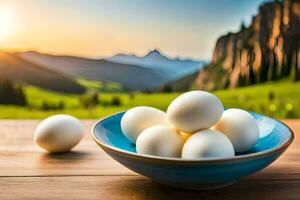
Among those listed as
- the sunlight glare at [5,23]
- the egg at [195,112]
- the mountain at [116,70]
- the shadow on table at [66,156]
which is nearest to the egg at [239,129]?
the egg at [195,112]

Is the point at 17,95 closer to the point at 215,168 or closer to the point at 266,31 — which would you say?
the point at 266,31

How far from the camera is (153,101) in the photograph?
8.11 ft

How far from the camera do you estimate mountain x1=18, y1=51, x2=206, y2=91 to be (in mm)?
2428

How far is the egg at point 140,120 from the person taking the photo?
0.72 metres

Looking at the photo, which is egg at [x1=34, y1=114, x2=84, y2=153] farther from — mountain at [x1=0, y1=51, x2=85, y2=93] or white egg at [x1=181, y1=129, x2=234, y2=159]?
mountain at [x1=0, y1=51, x2=85, y2=93]

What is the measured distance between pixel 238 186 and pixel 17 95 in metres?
2.00

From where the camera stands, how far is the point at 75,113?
247 cm

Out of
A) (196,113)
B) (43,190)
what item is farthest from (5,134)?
(196,113)

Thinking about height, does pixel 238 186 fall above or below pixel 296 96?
above

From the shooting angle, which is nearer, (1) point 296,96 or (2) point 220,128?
(2) point 220,128

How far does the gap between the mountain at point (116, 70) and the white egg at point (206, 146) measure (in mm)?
1747

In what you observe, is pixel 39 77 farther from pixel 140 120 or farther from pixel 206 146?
pixel 206 146

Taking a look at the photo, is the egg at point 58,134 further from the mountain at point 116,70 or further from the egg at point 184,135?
the mountain at point 116,70

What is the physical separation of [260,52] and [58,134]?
6.03 ft
